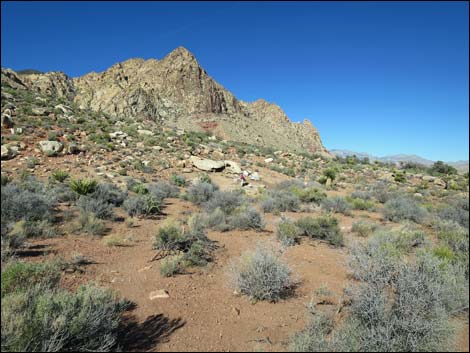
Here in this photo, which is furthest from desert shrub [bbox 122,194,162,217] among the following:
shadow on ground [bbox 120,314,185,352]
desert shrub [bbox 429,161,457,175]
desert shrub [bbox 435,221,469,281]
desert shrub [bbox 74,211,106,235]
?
desert shrub [bbox 429,161,457,175]

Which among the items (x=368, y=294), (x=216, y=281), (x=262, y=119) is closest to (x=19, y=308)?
(x=216, y=281)

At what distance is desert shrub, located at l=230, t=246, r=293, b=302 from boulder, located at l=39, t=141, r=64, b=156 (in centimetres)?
1424

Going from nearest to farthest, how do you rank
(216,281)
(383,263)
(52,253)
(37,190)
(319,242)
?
(383,263)
(216,281)
(52,253)
(319,242)
(37,190)

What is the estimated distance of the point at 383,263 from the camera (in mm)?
4082

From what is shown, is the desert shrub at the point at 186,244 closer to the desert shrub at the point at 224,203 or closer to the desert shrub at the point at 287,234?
the desert shrub at the point at 287,234

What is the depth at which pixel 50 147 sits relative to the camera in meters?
14.7

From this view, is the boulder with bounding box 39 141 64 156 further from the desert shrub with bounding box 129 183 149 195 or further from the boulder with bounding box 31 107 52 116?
the desert shrub with bounding box 129 183 149 195

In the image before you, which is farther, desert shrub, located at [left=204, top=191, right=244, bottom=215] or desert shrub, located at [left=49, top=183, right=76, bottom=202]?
desert shrub, located at [left=204, top=191, right=244, bottom=215]

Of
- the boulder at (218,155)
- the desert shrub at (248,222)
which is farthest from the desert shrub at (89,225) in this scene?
the boulder at (218,155)

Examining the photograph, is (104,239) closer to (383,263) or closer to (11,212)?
(11,212)

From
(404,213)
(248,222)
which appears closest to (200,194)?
(248,222)

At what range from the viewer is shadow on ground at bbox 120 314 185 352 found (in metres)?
3.21

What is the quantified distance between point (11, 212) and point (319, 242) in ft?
26.2

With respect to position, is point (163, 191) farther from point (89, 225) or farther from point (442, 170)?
point (442, 170)
